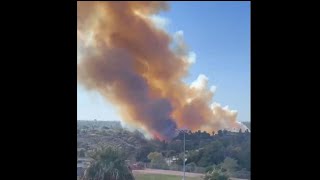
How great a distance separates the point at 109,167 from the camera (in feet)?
7.19

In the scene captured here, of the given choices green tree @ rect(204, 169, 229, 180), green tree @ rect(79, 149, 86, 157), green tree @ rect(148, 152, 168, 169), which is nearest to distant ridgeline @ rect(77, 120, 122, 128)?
green tree @ rect(79, 149, 86, 157)

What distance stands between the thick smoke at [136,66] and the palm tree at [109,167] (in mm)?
806

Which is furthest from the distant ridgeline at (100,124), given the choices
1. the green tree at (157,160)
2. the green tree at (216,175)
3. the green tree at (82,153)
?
the green tree at (216,175)

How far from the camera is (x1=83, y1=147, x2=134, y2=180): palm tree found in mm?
2119

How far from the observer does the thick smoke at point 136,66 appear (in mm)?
3254

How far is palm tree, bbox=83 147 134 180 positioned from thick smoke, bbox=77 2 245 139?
0.81 meters

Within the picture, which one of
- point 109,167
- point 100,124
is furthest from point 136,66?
point 109,167

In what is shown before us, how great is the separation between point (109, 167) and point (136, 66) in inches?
56.8

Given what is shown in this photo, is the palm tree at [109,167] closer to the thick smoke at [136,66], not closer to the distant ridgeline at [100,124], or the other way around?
the distant ridgeline at [100,124]

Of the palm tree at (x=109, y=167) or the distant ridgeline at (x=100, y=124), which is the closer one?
the palm tree at (x=109, y=167)

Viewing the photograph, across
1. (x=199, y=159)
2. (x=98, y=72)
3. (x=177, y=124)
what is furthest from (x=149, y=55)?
(x=199, y=159)

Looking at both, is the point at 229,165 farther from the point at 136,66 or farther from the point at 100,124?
the point at 136,66
